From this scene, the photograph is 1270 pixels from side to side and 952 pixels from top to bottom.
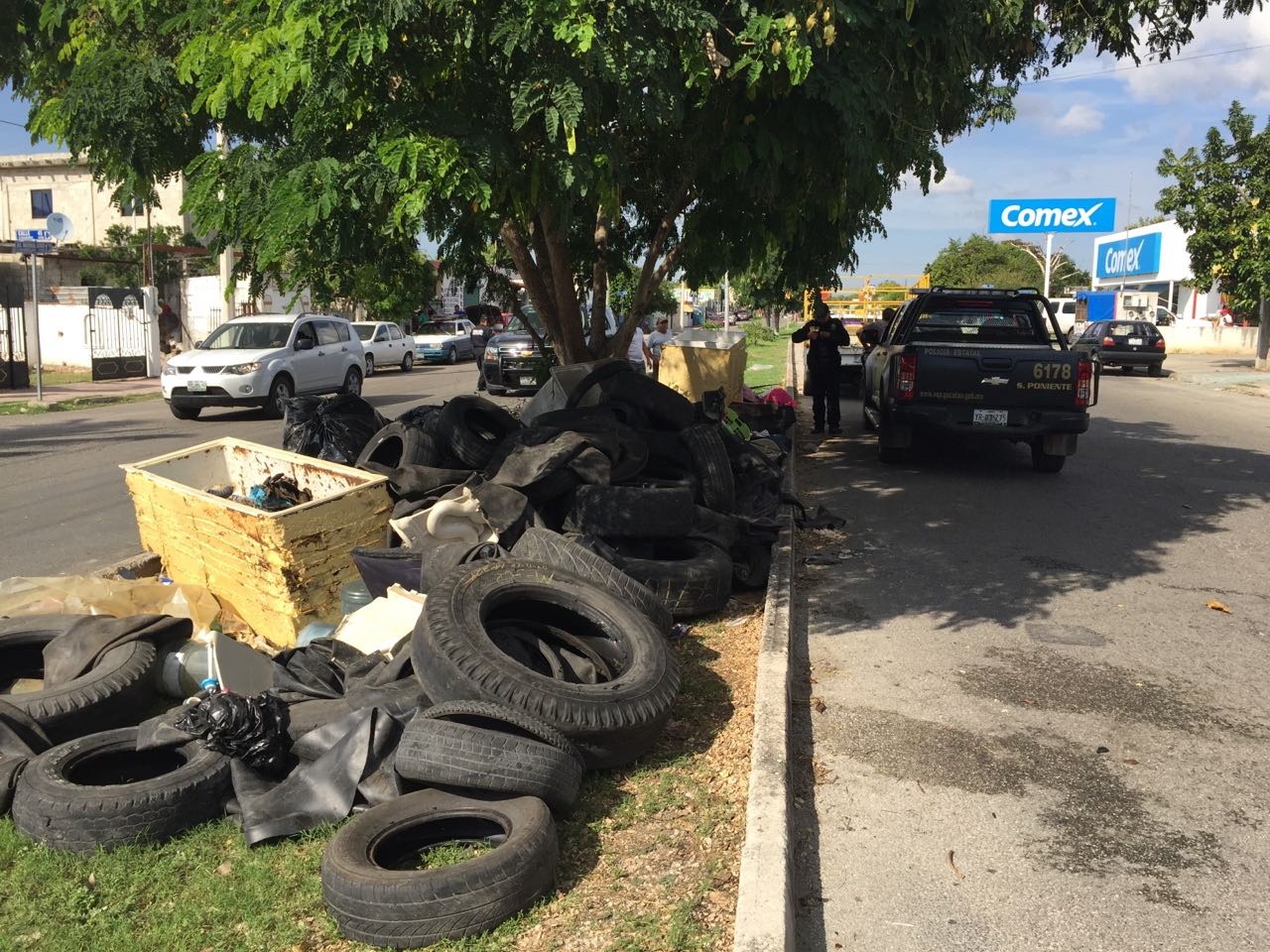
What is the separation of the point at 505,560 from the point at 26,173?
50682mm

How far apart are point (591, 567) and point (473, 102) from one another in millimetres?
2523

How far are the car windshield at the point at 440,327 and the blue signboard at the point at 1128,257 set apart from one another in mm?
35932

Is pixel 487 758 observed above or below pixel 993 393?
below

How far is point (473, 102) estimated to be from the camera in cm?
564

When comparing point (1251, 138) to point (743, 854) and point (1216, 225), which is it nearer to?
point (1216, 225)

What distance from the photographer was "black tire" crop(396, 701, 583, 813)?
363 cm

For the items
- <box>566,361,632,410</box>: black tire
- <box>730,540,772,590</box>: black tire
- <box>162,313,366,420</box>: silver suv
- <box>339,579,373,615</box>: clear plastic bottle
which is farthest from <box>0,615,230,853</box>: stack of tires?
<box>162,313,366,420</box>: silver suv

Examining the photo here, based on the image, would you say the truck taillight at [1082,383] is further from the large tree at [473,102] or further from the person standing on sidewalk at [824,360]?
the large tree at [473,102]

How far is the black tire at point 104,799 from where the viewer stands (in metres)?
3.63

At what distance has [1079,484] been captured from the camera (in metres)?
11.2

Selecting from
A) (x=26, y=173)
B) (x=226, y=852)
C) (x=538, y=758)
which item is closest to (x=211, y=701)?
(x=226, y=852)

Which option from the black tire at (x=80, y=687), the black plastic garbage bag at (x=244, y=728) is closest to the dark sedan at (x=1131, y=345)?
the black tire at (x=80, y=687)

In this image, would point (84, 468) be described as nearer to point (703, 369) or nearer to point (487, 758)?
point (703, 369)

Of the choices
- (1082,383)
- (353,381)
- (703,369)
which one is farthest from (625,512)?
(353,381)
